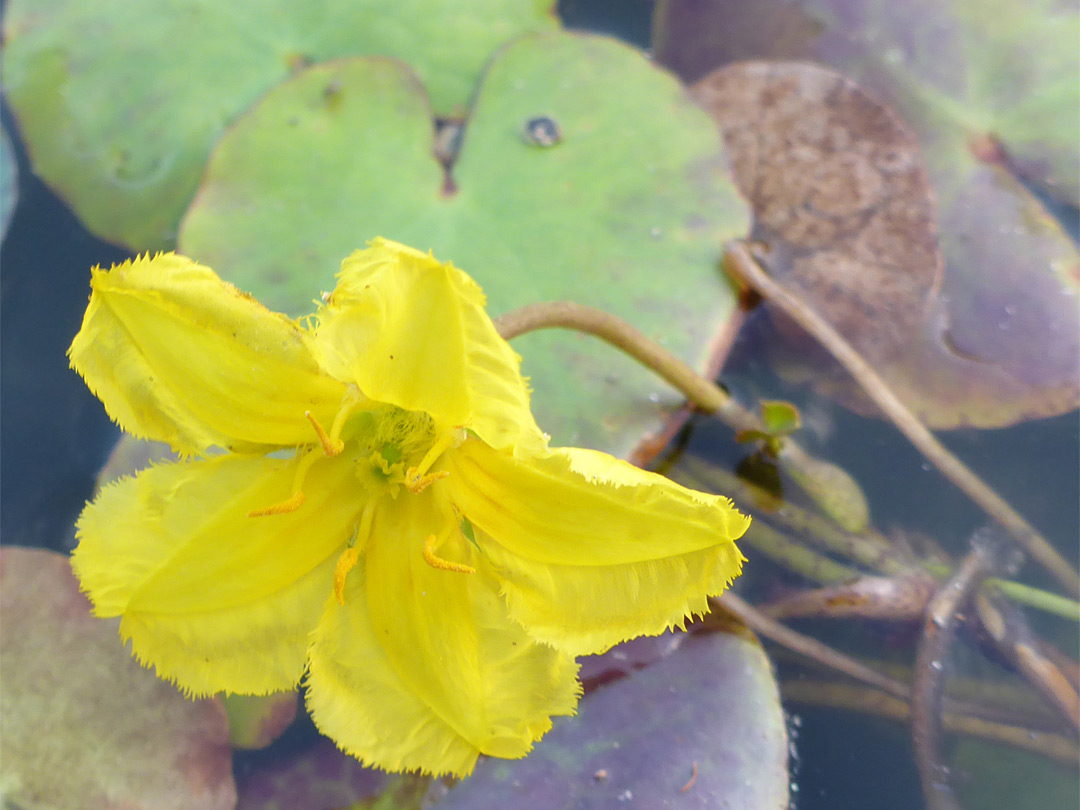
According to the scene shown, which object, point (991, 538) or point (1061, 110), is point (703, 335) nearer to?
point (991, 538)

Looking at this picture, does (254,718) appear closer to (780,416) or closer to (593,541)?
(593,541)

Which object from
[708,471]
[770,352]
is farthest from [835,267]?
[708,471]

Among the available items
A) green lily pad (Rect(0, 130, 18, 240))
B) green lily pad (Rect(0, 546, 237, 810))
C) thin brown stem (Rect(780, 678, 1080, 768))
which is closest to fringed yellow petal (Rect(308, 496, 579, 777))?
green lily pad (Rect(0, 546, 237, 810))

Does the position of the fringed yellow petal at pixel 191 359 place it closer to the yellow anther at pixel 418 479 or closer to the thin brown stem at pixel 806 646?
the yellow anther at pixel 418 479

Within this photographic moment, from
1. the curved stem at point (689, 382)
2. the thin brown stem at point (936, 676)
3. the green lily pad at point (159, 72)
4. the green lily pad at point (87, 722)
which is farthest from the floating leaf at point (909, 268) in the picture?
the green lily pad at point (87, 722)

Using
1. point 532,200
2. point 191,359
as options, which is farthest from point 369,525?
point 532,200
